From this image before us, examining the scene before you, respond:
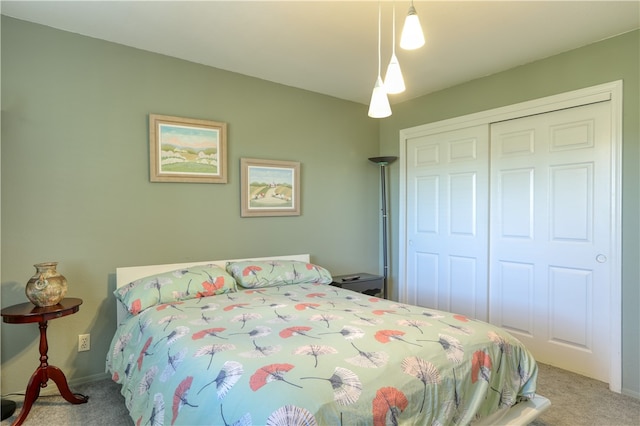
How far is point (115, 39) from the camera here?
254 cm

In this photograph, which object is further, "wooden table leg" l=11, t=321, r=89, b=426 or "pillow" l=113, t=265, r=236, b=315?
"pillow" l=113, t=265, r=236, b=315

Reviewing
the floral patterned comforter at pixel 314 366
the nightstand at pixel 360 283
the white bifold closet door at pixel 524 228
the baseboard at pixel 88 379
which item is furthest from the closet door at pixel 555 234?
the baseboard at pixel 88 379

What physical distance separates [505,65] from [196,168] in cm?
272

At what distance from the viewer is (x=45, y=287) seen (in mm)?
2062

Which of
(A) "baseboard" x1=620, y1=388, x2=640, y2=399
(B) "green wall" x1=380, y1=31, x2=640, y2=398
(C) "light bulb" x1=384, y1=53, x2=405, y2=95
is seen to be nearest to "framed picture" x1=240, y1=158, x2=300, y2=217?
(C) "light bulb" x1=384, y1=53, x2=405, y2=95

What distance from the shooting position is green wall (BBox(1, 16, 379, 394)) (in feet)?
7.48

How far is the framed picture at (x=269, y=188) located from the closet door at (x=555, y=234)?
1.85 m

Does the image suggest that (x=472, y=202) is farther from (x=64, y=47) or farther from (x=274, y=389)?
(x=64, y=47)

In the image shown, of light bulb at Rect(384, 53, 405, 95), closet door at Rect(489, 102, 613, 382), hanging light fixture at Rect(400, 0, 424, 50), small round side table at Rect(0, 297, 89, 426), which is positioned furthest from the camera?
closet door at Rect(489, 102, 613, 382)

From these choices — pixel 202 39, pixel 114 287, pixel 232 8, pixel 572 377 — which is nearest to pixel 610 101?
pixel 572 377

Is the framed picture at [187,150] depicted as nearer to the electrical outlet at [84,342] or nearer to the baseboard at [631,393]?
the electrical outlet at [84,342]

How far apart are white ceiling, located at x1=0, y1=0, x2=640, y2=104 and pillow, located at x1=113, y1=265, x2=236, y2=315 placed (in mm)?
1670

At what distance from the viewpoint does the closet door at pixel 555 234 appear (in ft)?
8.47

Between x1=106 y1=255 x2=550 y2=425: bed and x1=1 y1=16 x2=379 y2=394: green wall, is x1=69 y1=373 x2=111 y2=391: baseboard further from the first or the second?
x1=106 y1=255 x2=550 y2=425: bed
